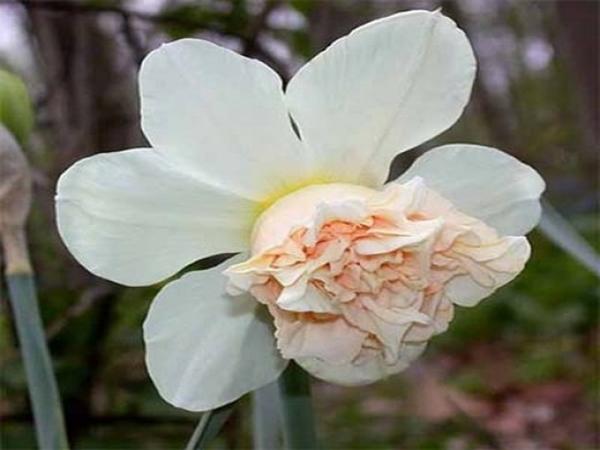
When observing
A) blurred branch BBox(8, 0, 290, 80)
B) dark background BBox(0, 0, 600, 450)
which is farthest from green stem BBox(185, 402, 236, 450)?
blurred branch BBox(8, 0, 290, 80)

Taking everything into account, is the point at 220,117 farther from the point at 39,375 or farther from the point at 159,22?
the point at 159,22

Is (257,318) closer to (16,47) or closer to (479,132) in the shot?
(16,47)

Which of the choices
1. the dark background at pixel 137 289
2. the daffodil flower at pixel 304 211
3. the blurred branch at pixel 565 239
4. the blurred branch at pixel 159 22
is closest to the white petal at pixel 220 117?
the daffodil flower at pixel 304 211

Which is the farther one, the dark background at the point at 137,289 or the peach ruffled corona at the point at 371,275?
the dark background at the point at 137,289

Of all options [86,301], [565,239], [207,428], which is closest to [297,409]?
[207,428]

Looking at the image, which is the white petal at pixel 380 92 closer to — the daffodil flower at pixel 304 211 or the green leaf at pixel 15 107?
the daffodil flower at pixel 304 211

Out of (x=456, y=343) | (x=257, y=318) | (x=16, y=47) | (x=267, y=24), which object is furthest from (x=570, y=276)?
(x=257, y=318)
